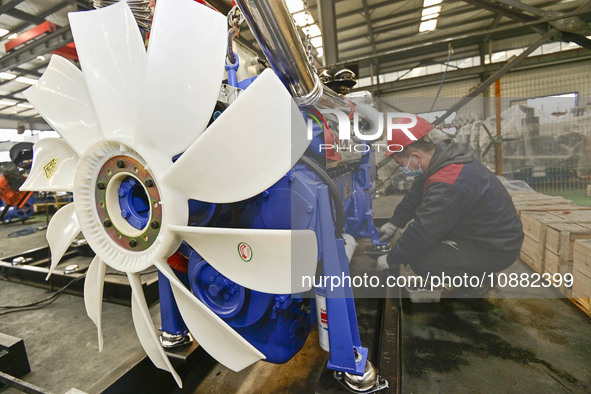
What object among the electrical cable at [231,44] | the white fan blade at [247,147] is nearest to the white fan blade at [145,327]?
the white fan blade at [247,147]

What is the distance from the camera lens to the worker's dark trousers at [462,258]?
1.71 meters

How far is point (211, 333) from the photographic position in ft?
3.20

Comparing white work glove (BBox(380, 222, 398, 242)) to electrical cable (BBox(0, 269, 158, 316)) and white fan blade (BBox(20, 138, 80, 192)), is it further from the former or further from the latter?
white fan blade (BBox(20, 138, 80, 192))

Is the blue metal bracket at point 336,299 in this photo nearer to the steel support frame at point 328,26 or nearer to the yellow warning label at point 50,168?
the yellow warning label at point 50,168

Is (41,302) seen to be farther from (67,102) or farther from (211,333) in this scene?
(211,333)

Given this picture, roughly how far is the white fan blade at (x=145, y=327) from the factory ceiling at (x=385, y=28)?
2.91 metres

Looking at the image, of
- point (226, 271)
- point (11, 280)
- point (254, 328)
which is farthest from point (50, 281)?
point (226, 271)

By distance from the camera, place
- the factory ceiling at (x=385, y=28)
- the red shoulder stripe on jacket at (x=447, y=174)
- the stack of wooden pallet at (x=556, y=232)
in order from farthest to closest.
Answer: the factory ceiling at (x=385, y=28)
the stack of wooden pallet at (x=556, y=232)
the red shoulder stripe on jacket at (x=447, y=174)

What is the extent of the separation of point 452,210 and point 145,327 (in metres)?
1.55

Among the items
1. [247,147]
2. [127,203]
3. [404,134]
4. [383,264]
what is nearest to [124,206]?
[127,203]

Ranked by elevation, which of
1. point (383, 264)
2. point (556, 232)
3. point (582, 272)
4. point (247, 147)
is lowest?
point (582, 272)

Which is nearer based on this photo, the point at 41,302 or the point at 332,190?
the point at 332,190

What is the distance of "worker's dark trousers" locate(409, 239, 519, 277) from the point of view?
1708 millimetres

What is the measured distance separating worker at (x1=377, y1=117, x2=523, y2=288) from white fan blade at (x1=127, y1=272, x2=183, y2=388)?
1.34 m
